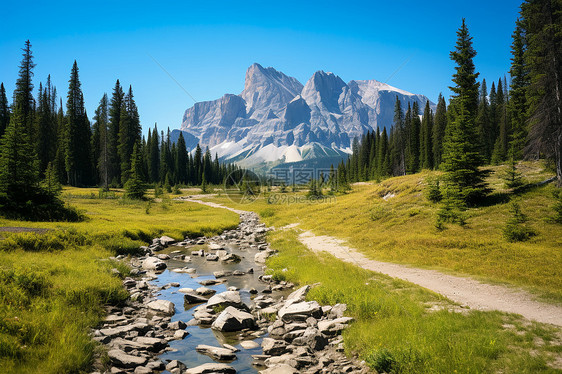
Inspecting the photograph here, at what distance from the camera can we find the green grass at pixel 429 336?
19.9 feet

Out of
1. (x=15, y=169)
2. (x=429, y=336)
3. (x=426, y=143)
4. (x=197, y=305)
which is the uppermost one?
(x=426, y=143)

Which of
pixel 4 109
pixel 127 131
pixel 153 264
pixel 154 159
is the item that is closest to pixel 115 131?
pixel 127 131

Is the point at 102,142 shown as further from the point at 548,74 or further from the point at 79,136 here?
the point at 548,74

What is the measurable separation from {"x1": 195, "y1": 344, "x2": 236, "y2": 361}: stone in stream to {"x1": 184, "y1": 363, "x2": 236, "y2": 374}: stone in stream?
2.37 ft

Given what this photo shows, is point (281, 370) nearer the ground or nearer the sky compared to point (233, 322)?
nearer the sky

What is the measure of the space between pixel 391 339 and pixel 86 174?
297ft

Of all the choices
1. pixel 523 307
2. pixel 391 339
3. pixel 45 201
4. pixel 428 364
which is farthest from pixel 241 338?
pixel 45 201

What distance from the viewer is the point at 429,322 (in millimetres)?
8047

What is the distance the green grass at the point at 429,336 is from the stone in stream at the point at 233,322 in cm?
302

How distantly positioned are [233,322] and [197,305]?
3.08m

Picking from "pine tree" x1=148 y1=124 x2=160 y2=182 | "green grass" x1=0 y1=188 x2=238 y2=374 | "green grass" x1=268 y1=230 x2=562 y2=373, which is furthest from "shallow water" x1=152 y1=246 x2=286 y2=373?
"pine tree" x1=148 y1=124 x2=160 y2=182

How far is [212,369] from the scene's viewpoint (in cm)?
727

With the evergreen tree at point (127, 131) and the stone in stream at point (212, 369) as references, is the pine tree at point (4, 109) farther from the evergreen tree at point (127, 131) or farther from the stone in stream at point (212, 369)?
the stone in stream at point (212, 369)

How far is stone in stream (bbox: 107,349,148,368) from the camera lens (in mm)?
7402
